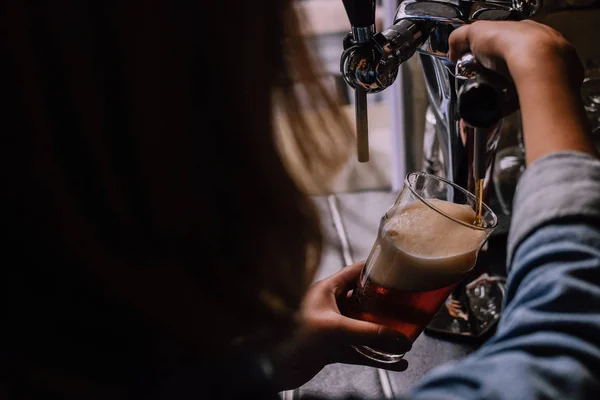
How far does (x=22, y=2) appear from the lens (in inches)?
11.5

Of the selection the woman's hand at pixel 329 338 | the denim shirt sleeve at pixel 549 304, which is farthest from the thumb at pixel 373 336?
the denim shirt sleeve at pixel 549 304

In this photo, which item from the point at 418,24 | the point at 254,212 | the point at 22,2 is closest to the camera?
the point at 22,2

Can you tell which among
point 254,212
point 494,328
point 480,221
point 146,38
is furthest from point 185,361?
point 494,328

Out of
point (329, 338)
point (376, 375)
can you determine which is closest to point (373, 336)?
point (329, 338)

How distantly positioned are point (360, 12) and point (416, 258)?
227 mm

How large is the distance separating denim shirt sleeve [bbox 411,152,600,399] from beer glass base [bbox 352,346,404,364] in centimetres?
22

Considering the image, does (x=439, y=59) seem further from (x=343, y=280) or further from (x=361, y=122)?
(x=343, y=280)

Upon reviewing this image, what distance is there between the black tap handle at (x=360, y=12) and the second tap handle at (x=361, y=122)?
6 cm

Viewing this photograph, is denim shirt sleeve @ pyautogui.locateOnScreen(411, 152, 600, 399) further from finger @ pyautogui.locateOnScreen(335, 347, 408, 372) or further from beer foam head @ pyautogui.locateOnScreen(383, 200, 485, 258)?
finger @ pyautogui.locateOnScreen(335, 347, 408, 372)

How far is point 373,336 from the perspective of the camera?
0.56 metres

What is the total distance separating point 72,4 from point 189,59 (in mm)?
68

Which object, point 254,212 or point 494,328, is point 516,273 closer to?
point 254,212

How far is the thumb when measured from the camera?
56 centimetres

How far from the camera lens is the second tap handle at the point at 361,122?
0.58m
